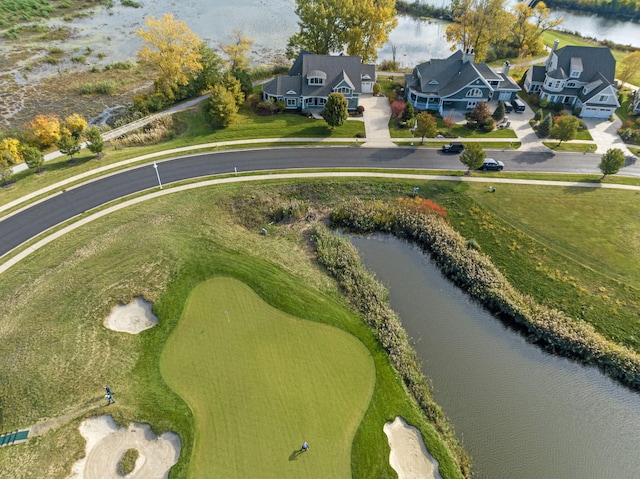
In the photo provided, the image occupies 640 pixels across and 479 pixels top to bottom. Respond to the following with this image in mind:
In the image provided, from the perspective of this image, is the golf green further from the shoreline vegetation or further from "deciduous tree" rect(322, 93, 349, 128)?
the shoreline vegetation

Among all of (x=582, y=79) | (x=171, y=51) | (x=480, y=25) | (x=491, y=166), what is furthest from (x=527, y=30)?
(x=171, y=51)

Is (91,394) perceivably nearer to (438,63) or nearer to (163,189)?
(163,189)

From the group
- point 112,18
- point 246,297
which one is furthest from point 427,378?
point 112,18

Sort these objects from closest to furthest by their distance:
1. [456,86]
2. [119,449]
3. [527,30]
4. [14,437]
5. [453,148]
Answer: [119,449] < [14,437] < [453,148] < [456,86] < [527,30]

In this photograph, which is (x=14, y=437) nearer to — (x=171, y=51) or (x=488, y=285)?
(x=488, y=285)

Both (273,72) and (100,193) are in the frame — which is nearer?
(100,193)

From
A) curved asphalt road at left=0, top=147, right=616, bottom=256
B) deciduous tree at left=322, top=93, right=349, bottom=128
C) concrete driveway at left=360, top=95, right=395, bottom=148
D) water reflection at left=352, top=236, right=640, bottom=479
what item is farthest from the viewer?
concrete driveway at left=360, top=95, right=395, bottom=148

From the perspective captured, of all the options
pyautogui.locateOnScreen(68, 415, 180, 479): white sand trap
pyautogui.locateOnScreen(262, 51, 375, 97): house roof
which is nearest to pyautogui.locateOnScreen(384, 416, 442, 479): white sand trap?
pyautogui.locateOnScreen(68, 415, 180, 479): white sand trap
